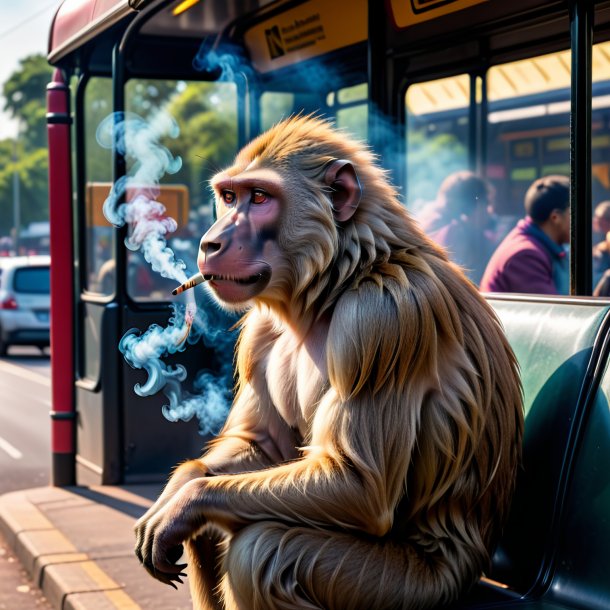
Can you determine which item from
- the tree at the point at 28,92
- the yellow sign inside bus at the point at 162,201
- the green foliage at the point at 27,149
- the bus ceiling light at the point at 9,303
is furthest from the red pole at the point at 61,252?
the tree at the point at 28,92

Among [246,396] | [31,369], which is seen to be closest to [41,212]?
[31,369]

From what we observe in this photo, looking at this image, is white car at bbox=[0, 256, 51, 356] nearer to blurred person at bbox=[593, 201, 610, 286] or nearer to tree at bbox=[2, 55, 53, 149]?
blurred person at bbox=[593, 201, 610, 286]

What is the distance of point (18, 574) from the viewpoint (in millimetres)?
5066

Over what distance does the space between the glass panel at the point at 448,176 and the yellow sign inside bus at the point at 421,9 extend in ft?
1.77

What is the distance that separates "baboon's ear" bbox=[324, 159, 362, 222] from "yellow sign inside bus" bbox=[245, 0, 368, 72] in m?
3.63

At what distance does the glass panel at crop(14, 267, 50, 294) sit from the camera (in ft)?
57.4

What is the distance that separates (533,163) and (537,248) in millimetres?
4166

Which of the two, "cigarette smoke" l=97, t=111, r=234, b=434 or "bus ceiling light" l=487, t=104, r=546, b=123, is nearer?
"cigarette smoke" l=97, t=111, r=234, b=434

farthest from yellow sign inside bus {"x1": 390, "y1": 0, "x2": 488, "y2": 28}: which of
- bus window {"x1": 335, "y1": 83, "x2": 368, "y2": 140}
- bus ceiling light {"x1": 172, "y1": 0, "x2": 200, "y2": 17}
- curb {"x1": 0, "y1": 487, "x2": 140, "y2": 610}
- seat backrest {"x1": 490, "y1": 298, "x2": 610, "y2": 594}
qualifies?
curb {"x1": 0, "y1": 487, "x2": 140, "y2": 610}

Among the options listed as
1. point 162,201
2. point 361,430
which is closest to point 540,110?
point 162,201

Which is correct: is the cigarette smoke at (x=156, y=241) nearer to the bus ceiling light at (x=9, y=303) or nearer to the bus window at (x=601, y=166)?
the bus window at (x=601, y=166)

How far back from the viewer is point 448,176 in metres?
7.09

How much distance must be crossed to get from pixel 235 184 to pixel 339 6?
12.5ft

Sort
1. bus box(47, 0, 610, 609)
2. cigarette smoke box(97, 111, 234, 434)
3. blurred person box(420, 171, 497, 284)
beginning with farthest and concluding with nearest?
blurred person box(420, 171, 497, 284) < cigarette smoke box(97, 111, 234, 434) < bus box(47, 0, 610, 609)
